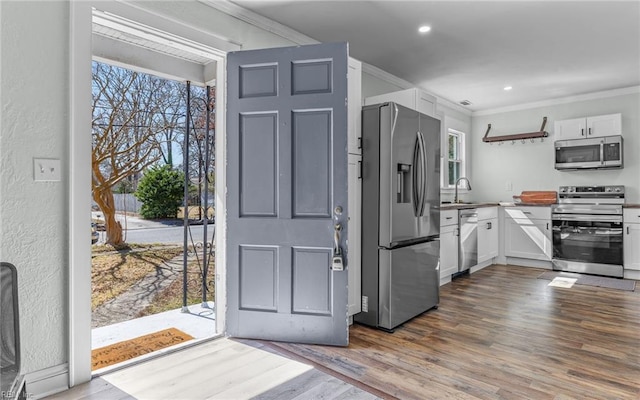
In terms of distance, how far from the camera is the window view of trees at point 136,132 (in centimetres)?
384

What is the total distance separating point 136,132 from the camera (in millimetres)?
4027

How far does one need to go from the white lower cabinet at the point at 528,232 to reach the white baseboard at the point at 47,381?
5504 millimetres

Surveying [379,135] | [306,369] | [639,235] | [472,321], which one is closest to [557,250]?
[639,235]

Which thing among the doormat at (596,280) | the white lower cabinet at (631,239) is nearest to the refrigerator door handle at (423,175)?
the doormat at (596,280)

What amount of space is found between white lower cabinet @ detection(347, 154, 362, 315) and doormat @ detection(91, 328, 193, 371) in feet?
4.99

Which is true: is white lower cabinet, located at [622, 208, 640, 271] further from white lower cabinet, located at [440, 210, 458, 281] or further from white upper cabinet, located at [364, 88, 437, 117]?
white upper cabinet, located at [364, 88, 437, 117]

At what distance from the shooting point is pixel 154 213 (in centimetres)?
427

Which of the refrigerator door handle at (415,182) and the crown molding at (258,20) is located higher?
the crown molding at (258,20)

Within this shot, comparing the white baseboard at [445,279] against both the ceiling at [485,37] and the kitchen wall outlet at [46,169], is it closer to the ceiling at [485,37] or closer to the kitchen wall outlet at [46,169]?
the ceiling at [485,37]

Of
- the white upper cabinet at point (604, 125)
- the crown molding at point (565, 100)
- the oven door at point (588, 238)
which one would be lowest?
the oven door at point (588, 238)

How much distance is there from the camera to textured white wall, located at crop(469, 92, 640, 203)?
495 cm

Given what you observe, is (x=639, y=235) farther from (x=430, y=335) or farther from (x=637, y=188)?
(x=430, y=335)

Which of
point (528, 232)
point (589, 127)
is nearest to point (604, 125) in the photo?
point (589, 127)

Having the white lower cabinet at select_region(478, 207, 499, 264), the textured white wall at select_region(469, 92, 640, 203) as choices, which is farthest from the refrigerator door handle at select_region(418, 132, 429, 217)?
the textured white wall at select_region(469, 92, 640, 203)
